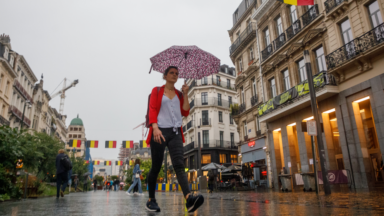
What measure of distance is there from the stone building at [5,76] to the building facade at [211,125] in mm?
25276

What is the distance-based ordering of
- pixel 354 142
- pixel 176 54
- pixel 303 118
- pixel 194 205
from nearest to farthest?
pixel 194 205
pixel 176 54
pixel 354 142
pixel 303 118

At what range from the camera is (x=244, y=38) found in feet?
86.3

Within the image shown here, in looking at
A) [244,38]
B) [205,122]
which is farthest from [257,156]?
[205,122]

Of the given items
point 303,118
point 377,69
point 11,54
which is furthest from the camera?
point 11,54

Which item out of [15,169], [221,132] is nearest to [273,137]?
[15,169]

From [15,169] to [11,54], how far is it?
35105 mm

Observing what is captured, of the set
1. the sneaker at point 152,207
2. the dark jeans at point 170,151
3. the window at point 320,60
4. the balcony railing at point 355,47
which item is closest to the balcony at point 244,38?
the window at point 320,60

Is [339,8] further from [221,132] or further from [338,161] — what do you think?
[221,132]

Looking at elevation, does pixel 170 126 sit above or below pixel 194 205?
above

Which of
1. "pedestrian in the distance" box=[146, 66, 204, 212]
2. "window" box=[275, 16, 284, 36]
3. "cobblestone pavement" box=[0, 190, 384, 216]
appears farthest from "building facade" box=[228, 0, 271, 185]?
"pedestrian in the distance" box=[146, 66, 204, 212]

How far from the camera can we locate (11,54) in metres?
36.4

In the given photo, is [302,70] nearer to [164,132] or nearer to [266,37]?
[266,37]

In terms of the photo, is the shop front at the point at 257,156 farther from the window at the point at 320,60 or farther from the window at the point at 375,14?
the window at the point at 375,14

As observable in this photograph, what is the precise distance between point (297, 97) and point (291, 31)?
5322 mm
